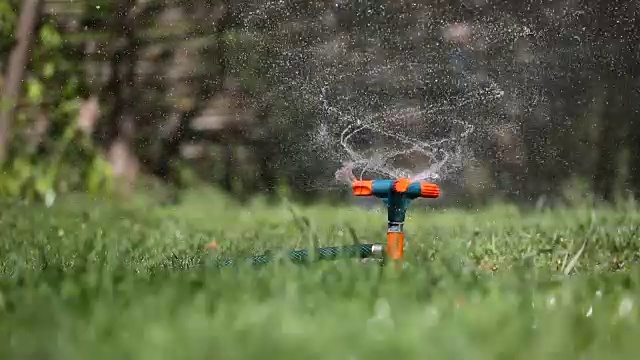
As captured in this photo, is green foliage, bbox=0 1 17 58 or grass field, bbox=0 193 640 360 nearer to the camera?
grass field, bbox=0 193 640 360

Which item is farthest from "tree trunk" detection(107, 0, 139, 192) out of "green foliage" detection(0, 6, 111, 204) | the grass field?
the grass field

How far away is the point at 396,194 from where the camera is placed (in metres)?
1.88

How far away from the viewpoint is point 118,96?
14.6ft

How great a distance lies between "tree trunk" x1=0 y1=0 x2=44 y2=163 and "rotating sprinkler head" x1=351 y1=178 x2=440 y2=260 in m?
2.46

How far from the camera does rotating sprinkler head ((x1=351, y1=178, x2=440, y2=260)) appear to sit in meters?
1.85

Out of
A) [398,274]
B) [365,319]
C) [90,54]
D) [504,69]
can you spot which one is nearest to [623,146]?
[504,69]

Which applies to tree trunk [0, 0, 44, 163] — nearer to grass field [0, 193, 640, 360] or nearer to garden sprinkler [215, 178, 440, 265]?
grass field [0, 193, 640, 360]

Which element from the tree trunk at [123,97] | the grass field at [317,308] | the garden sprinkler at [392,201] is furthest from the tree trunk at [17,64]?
the garden sprinkler at [392,201]

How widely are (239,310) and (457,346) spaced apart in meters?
0.34

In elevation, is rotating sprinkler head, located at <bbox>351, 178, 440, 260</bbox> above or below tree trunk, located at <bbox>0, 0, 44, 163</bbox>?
below

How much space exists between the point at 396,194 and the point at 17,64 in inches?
101

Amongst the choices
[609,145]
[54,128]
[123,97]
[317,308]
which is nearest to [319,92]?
[123,97]

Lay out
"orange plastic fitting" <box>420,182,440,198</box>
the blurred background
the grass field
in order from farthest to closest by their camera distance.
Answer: the blurred background, "orange plastic fitting" <box>420,182,440,198</box>, the grass field

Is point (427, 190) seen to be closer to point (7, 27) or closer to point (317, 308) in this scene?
point (317, 308)
